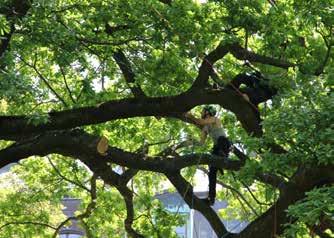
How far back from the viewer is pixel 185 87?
11.0 meters

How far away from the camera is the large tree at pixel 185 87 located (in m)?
7.02

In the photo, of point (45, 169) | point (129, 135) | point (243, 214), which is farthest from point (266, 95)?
point (45, 169)

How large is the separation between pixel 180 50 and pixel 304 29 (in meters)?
1.65

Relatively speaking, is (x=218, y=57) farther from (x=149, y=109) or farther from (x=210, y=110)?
(x=149, y=109)

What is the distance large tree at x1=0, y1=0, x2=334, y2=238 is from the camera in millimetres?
7018

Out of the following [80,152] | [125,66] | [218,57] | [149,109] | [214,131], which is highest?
[125,66]

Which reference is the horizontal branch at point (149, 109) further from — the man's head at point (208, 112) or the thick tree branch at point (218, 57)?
the man's head at point (208, 112)

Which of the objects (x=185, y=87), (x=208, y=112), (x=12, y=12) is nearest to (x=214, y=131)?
(x=208, y=112)

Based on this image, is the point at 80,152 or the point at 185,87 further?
the point at 185,87

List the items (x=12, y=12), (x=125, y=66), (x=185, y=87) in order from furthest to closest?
1. (x=185, y=87)
2. (x=125, y=66)
3. (x=12, y=12)

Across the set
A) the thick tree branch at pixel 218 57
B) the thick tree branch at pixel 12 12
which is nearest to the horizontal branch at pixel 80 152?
the thick tree branch at pixel 218 57

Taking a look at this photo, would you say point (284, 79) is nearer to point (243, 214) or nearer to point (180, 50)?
point (180, 50)

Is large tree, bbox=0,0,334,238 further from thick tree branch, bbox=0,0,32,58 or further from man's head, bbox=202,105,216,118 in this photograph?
man's head, bbox=202,105,216,118

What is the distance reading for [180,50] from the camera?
955 cm
